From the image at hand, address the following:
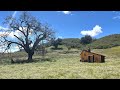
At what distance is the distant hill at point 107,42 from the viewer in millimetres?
34203

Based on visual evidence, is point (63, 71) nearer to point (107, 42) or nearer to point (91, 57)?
point (91, 57)

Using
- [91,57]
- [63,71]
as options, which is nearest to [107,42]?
[91,57]

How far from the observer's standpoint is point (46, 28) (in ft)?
95.2

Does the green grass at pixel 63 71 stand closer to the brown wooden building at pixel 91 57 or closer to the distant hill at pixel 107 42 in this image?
the brown wooden building at pixel 91 57

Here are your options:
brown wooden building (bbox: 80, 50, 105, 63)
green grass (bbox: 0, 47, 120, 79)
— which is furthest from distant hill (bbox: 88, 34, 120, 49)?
green grass (bbox: 0, 47, 120, 79)

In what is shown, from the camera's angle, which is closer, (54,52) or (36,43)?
(36,43)

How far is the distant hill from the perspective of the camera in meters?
34.2

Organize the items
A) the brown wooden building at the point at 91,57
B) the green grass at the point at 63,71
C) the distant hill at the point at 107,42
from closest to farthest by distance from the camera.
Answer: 1. the green grass at the point at 63,71
2. the brown wooden building at the point at 91,57
3. the distant hill at the point at 107,42

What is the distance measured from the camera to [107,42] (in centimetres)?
3844

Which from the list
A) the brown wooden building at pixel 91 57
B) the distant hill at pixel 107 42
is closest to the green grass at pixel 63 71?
the brown wooden building at pixel 91 57
